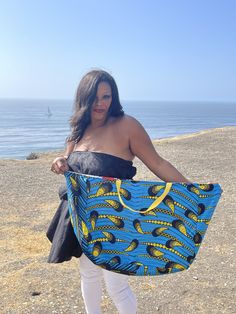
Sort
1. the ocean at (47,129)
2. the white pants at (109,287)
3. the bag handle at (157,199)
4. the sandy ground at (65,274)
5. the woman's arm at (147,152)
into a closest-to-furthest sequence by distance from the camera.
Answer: the bag handle at (157,199)
the woman's arm at (147,152)
the white pants at (109,287)
the sandy ground at (65,274)
the ocean at (47,129)

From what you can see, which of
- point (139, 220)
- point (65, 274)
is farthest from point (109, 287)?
point (65, 274)

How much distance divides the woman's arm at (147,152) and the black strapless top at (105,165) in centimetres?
12

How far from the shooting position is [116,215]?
9.23 feet

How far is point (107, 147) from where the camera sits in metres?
2.93

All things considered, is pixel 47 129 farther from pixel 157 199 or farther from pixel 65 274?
pixel 157 199

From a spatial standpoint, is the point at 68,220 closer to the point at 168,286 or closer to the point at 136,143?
the point at 136,143

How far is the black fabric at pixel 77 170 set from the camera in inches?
114

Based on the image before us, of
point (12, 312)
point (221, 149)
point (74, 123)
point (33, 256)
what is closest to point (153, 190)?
point (74, 123)

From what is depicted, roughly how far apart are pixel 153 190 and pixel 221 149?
45.2ft

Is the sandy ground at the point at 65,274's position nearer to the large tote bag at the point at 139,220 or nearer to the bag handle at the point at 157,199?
the large tote bag at the point at 139,220

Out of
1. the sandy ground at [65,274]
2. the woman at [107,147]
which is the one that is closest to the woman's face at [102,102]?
the woman at [107,147]

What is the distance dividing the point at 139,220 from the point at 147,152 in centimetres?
44

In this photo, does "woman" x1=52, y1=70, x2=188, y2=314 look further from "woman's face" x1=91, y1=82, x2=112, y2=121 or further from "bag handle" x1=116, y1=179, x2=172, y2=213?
"bag handle" x1=116, y1=179, x2=172, y2=213

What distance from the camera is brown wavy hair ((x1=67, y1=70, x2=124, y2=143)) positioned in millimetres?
2906
